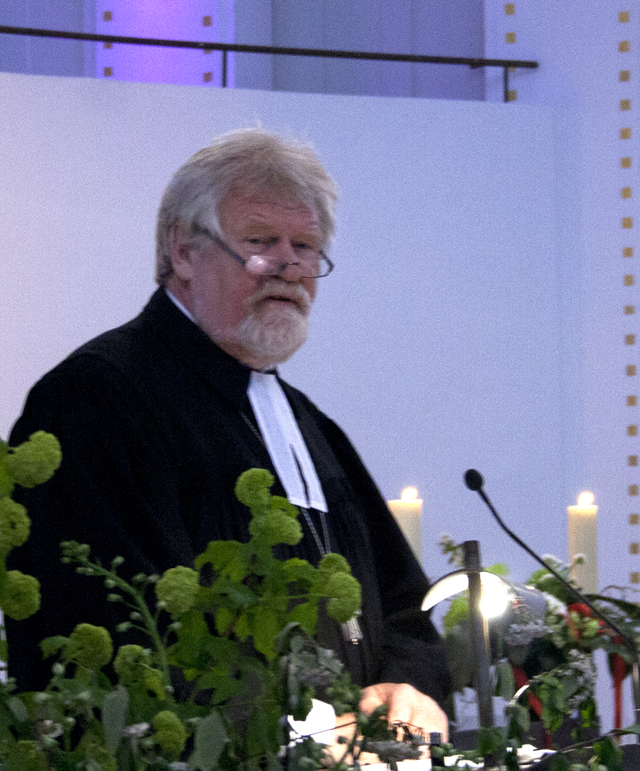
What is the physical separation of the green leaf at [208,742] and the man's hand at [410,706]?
3.80 ft

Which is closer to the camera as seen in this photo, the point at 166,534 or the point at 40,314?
the point at 166,534

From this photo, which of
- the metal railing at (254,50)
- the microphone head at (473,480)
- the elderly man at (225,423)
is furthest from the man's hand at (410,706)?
the metal railing at (254,50)

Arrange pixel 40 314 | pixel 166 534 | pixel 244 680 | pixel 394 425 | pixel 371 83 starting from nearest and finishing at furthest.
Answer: pixel 244 680 → pixel 166 534 → pixel 40 314 → pixel 394 425 → pixel 371 83

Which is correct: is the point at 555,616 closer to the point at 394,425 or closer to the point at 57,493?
the point at 57,493

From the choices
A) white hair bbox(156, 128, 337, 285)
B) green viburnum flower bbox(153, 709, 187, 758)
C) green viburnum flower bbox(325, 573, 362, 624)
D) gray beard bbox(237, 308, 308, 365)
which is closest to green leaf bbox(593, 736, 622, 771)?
green viburnum flower bbox(325, 573, 362, 624)

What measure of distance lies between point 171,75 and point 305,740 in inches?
172

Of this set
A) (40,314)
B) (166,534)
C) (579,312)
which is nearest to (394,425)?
(579,312)

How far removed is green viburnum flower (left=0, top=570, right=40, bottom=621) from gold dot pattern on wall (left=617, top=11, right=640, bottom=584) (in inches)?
161

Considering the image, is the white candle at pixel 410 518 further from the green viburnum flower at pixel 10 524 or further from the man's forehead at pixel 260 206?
the green viburnum flower at pixel 10 524

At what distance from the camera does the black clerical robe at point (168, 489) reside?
204 centimetres

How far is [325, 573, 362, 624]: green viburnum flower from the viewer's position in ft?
3.13

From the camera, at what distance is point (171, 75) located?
502 cm

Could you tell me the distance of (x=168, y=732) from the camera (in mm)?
877

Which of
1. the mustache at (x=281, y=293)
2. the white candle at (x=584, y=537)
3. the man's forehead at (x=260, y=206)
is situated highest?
the man's forehead at (x=260, y=206)
